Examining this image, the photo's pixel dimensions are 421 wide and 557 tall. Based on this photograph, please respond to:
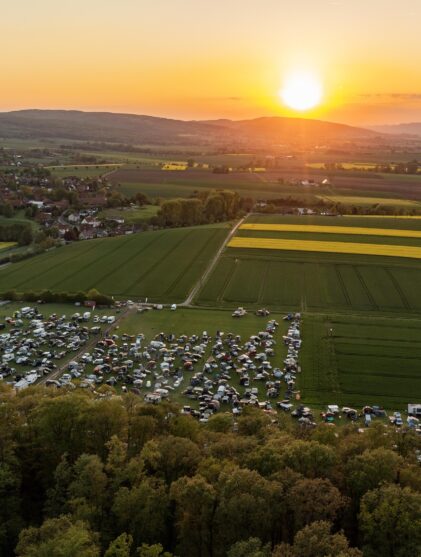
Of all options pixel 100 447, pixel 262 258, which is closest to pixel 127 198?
pixel 262 258

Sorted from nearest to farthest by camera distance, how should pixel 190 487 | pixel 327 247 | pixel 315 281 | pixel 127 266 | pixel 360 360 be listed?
pixel 190 487, pixel 360 360, pixel 315 281, pixel 127 266, pixel 327 247

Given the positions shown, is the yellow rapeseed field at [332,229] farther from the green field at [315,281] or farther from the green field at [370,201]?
the green field at [370,201]

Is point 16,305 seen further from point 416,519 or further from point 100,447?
point 416,519

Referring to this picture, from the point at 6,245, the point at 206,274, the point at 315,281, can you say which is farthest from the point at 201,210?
the point at 315,281

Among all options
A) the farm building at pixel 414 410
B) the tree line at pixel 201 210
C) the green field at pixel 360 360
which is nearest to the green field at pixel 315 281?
the green field at pixel 360 360

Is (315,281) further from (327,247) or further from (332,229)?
(332,229)
